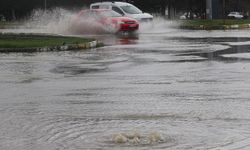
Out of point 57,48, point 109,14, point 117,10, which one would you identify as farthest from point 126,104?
point 117,10

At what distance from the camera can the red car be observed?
37781 millimetres

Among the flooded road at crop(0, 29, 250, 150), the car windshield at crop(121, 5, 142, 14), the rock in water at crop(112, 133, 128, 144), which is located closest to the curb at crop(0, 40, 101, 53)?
the flooded road at crop(0, 29, 250, 150)

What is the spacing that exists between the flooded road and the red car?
1889 centimetres

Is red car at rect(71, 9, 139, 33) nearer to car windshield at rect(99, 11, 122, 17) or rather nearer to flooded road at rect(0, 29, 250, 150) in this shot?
car windshield at rect(99, 11, 122, 17)

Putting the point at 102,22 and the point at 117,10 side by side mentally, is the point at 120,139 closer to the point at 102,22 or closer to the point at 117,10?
the point at 102,22

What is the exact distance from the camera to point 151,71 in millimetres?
15727

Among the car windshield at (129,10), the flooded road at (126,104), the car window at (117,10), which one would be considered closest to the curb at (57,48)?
the flooded road at (126,104)

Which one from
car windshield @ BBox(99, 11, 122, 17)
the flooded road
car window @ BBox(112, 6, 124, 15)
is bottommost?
the flooded road

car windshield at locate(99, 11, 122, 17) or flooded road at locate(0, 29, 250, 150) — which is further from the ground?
car windshield at locate(99, 11, 122, 17)

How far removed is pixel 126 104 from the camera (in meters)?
10.7

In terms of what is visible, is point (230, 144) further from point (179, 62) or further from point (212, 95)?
point (179, 62)

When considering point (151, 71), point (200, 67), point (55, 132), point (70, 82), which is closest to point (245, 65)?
point (200, 67)

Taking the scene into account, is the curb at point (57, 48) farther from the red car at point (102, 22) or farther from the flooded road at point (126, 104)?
the red car at point (102, 22)

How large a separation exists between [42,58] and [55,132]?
12.0 meters
